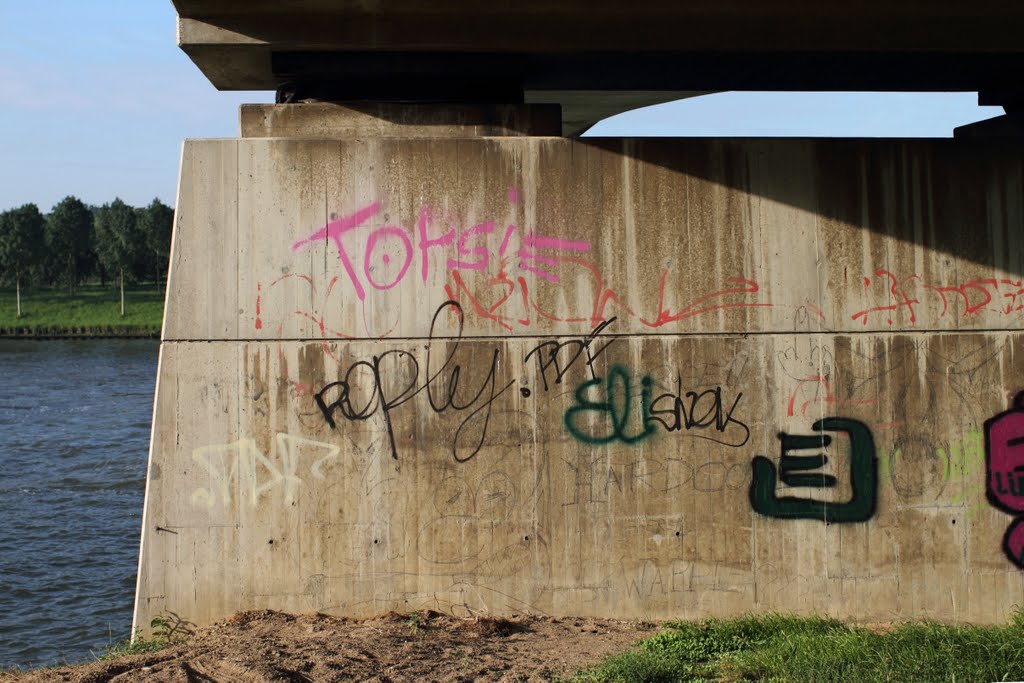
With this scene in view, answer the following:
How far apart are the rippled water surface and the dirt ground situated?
364cm

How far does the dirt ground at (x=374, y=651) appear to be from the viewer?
25.3 feet

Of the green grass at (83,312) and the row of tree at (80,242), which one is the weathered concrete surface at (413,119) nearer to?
the green grass at (83,312)

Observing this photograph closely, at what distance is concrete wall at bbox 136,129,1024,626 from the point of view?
9.08m

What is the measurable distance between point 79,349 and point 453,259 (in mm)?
59176

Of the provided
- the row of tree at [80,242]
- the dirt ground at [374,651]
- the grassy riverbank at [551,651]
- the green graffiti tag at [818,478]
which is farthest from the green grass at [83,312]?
the green graffiti tag at [818,478]

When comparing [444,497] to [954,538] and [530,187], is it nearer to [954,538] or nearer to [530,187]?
[530,187]

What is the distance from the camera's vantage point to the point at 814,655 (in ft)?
25.5

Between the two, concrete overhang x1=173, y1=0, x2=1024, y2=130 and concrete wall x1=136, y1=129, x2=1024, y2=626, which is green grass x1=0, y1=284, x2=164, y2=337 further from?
concrete wall x1=136, y1=129, x2=1024, y2=626

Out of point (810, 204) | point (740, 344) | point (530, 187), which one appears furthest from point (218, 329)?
point (810, 204)

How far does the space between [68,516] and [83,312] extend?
66552 millimetres

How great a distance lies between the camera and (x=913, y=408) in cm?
952

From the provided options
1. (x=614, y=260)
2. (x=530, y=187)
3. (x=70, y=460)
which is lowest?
(x=70, y=460)

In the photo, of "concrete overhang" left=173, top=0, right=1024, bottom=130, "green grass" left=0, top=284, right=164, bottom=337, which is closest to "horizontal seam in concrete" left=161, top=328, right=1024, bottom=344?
A: "concrete overhang" left=173, top=0, right=1024, bottom=130

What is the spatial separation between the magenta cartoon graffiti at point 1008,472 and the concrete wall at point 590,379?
0.03 meters
